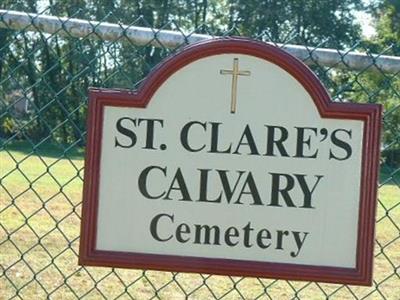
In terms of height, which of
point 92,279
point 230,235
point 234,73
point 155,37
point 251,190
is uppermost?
point 155,37

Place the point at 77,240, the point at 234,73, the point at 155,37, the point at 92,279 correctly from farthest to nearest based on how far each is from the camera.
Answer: the point at 77,240, the point at 92,279, the point at 155,37, the point at 234,73

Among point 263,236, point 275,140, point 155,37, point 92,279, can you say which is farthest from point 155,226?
point 92,279

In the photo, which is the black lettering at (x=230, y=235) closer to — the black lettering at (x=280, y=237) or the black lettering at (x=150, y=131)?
the black lettering at (x=280, y=237)

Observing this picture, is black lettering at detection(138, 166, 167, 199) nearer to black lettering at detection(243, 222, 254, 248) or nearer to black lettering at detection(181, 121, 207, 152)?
black lettering at detection(181, 121, 207, 152)

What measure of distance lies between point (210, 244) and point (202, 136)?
381mm

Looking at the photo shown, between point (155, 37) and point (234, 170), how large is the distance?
68 cm

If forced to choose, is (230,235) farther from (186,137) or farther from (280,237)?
(186,137)

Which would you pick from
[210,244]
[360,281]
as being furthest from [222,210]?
[360,281]

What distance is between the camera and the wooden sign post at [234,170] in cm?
279

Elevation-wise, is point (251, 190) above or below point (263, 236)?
above

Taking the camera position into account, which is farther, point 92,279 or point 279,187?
point 92,279

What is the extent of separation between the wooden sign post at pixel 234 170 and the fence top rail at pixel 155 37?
320mm

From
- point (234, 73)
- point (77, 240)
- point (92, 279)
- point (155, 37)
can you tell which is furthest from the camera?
point (77, 240)

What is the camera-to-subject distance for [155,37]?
3137 millimetres
